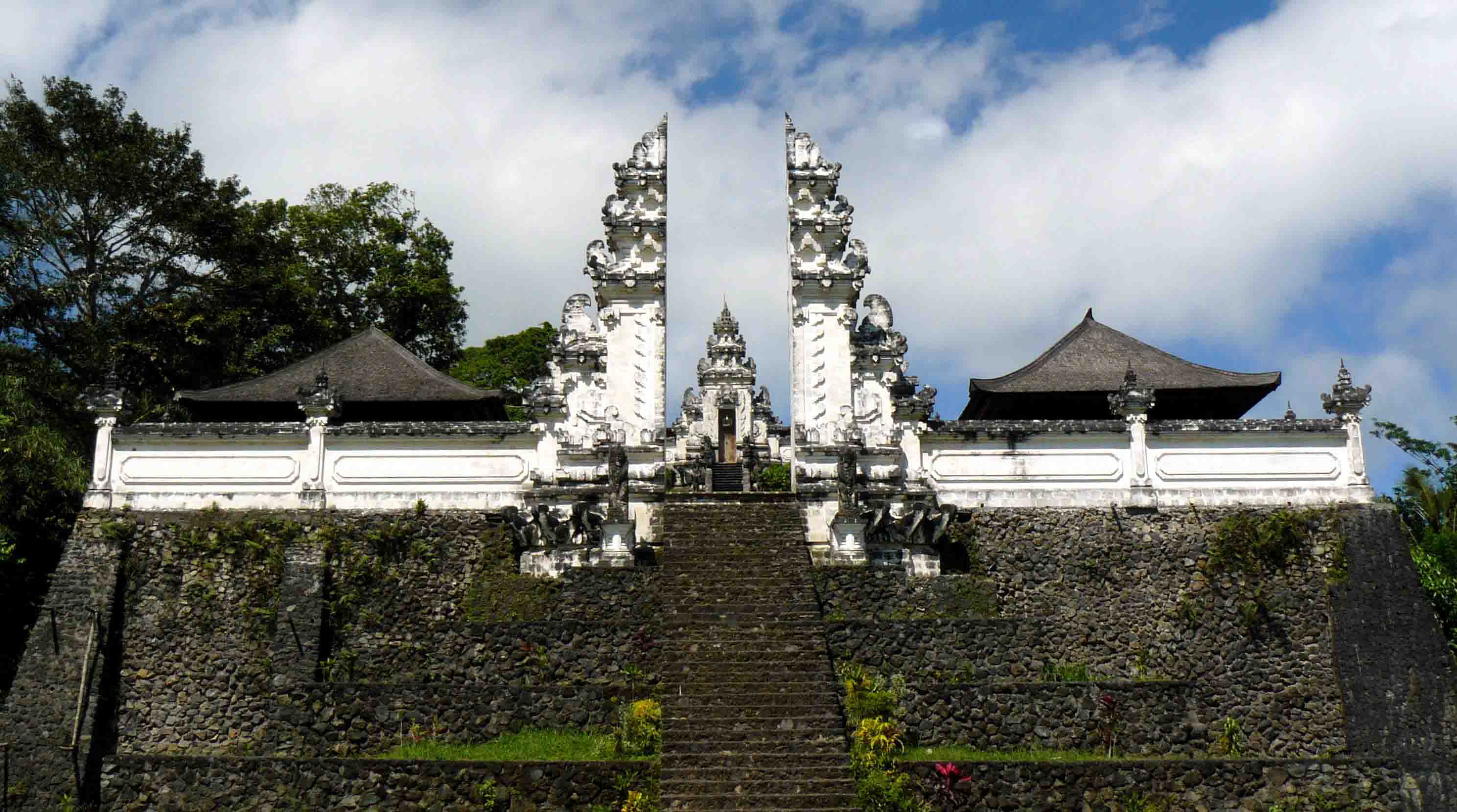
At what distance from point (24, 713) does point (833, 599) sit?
34.9 feet

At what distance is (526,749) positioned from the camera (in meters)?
15.2

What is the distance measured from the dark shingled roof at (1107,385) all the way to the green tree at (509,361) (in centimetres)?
1665

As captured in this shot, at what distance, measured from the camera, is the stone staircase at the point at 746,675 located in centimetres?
1432

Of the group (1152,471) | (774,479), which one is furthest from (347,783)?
(774,479)

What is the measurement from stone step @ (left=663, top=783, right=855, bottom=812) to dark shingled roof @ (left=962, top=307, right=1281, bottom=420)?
10.1 m

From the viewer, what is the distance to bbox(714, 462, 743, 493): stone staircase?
1197 inches

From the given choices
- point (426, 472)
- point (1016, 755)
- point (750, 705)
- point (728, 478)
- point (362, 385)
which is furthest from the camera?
point (728, 478)

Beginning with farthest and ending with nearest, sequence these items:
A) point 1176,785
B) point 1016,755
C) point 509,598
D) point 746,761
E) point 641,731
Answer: point 509,598 → point 1016,755 → point 641,731 → point 1176,785 → point 746,761

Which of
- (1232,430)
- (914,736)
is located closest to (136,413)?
(914,736)

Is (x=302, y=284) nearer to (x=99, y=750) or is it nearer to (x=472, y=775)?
(x=99, y=750)

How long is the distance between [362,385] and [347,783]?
9240mm

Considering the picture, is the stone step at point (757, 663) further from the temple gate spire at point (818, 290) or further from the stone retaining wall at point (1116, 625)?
the temple gate spire at point (818, 290)

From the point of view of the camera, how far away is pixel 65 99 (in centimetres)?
2825

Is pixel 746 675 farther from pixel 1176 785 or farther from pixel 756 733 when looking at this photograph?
pixel 1176 785
